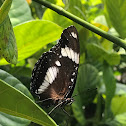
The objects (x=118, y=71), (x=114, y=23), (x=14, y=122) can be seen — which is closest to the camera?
(x=14, y=122)

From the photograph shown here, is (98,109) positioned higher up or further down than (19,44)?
further down

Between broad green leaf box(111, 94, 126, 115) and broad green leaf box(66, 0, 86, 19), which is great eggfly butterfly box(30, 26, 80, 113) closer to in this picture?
broad green leaf box(66, 0, 86, 19)

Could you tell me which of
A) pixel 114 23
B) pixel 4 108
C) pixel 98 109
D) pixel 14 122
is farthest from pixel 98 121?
pixel 4 108

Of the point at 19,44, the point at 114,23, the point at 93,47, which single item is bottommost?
the point at 93,47

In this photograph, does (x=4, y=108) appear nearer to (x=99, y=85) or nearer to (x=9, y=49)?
(x=9, y=49)

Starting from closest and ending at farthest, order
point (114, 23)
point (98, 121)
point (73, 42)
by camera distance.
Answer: point (73, 42) → point (114, 23) → point (98, 121)

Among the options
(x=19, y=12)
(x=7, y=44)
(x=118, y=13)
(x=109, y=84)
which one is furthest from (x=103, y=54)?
(x=7, y=44)

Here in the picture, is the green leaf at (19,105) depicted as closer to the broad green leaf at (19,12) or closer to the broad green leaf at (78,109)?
the broad green leaf at (19,12)

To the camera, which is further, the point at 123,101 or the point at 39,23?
the point at 123,101
